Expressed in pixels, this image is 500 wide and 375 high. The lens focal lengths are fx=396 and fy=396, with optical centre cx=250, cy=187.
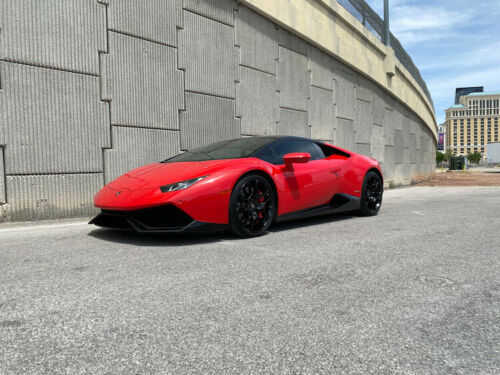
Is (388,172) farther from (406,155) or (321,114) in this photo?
(321,114)

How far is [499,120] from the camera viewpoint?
170 m

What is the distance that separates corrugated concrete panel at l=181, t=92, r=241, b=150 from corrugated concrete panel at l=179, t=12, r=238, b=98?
0.61 ft

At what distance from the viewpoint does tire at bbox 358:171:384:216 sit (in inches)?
221

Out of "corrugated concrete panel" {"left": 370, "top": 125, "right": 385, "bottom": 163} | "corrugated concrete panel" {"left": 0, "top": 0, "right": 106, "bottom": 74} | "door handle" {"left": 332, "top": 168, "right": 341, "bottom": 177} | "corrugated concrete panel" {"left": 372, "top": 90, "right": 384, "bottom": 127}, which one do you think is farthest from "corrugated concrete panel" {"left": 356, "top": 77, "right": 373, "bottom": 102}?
"corrugated concrete panel" {"left": 0, "top": 0, "right": 106, "bottom": 74}

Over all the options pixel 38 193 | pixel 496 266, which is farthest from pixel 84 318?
pixel 38 193

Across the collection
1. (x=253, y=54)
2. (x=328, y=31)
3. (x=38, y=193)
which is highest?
(x=328, y=31)

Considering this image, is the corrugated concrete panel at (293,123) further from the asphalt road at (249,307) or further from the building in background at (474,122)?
the building in background at (474,122)

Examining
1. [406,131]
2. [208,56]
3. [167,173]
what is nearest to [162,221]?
[167,173]

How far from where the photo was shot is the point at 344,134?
12.5m

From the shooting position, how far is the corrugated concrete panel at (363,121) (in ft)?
43.8

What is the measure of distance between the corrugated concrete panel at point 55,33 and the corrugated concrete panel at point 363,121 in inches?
369

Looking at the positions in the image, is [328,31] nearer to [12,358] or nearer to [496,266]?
[496,266]

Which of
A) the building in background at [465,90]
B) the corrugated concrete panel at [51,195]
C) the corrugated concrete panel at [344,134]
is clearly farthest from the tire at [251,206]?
the building in background at [465,90]

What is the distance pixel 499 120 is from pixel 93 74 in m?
200
